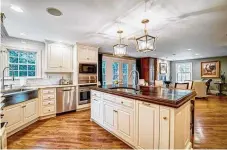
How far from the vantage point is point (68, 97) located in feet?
13.3

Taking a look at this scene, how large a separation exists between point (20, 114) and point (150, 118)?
2.90 metres

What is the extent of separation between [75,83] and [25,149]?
2.40 m

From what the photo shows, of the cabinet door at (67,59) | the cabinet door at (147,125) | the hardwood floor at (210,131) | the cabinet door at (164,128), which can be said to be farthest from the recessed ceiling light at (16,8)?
the hardwood floor at (210,131)

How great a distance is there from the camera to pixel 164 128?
1.56 meters

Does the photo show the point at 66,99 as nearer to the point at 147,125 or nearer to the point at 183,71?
the point at 147,125

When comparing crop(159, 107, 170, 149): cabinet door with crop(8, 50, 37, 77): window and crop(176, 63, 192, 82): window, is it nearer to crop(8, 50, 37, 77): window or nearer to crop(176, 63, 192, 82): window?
crop(8, 50, 37, 77): window

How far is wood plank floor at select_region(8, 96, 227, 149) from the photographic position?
2.21 m

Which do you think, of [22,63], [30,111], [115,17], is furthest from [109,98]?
[22,63]

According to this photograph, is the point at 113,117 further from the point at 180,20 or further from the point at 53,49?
the point at 53,49

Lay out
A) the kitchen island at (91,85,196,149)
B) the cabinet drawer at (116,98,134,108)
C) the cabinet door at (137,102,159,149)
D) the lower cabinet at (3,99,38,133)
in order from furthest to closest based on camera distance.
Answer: the lower cabinet at (3,99,38,133)
the cabinet drawer at (116,98,134,108)
the cabinet door at (137,102,159,149)
the kitchen island at (91,85,196,149)

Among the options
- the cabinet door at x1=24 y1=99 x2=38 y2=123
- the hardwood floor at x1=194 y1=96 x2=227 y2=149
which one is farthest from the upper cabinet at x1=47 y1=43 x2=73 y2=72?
the hardwood floor at x1=194 y1=96 x2=227 y2=149

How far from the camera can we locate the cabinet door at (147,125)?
166cm

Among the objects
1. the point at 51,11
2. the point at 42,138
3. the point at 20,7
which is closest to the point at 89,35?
the point at 51,11

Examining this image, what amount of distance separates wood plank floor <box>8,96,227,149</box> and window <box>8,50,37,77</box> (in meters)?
1.62
